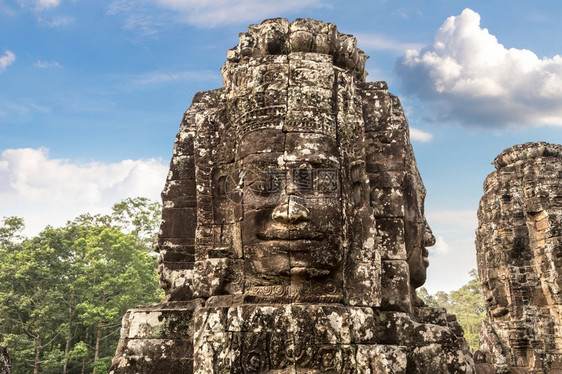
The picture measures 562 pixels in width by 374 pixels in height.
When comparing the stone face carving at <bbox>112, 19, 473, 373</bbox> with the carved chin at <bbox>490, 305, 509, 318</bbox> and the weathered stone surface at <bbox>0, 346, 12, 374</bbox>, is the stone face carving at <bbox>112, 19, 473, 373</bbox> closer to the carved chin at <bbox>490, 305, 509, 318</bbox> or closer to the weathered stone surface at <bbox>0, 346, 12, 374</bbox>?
the weathered stone surface at <bbox>0, 346, 12, 374</bbox>

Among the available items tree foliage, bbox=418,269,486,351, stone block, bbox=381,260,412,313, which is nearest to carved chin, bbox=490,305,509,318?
stone block, bbox=381,260,412,313

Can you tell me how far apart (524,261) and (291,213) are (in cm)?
967

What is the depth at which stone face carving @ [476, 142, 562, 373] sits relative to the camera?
11008 mm

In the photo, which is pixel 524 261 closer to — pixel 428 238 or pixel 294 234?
pixel 428 238

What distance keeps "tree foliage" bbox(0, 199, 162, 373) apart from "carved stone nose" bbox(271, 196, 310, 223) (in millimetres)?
18025

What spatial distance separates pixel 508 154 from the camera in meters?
12.5

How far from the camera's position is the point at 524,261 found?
11633 millimetres

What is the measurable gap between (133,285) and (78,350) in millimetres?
3411

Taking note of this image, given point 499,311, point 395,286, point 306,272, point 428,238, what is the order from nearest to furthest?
point 306,272, point 395,286, point 428,238, point 499,311

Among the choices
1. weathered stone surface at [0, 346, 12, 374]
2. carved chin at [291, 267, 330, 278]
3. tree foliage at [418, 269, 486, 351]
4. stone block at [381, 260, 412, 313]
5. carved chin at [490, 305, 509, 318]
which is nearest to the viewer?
carved chin at [291, 267, 330, 278]

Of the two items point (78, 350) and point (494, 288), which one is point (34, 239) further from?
point (494, 288)

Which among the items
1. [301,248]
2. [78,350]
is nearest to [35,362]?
[78,350]

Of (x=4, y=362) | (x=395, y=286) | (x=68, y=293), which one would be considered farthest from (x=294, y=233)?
(x=68, y=293)

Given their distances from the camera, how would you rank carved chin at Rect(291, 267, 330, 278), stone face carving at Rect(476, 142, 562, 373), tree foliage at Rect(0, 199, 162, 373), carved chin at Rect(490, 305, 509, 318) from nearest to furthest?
carved chin at Rect(291, 267, 330, 278) < stone face carving at Rect(476, 142, 562, 373) < carved chin at Rect(490, 305, 509, 318) < tree foliage at Rect(0, 199, 162, 373)
